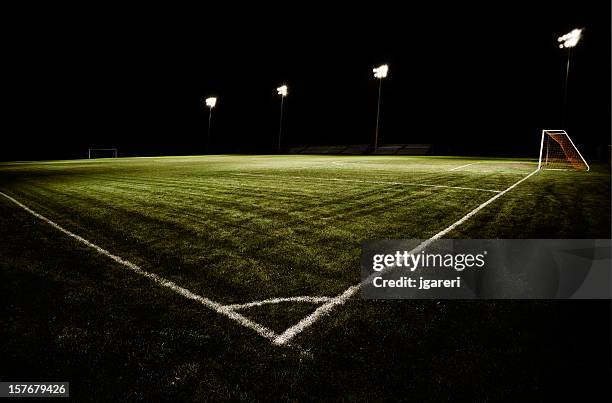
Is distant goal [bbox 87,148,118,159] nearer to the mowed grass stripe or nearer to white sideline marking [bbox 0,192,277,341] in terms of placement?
the mowed grass stripe

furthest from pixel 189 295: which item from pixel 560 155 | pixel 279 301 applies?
pixel 560 155

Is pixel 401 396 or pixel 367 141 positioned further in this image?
pixel 367 141

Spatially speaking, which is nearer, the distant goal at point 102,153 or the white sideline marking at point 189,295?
Result: the white sideline marking at point 189,295

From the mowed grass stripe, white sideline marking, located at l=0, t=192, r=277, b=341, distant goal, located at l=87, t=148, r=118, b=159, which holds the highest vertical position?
distant goal, located at l=87, t=148, r=118, b=159

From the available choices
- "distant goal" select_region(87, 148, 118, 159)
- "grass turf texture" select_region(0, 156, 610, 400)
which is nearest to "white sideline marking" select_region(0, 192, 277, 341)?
"grass turf texture" select_region(0, 156, 610, 400)

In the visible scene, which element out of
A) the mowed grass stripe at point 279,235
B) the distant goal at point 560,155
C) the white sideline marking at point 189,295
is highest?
the distant goal at point 560,155

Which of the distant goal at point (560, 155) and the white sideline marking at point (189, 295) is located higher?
the distant goal at point (560, 155)

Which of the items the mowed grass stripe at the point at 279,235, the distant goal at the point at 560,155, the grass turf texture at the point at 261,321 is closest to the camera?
the grass turf texture at the point at 261,321

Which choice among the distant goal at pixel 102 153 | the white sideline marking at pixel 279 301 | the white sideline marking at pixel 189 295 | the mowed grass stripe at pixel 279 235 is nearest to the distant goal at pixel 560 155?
the mowed grass stripe at pixel 279 235

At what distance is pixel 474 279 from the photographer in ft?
12.9

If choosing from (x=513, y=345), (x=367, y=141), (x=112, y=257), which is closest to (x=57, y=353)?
(x=112, y=257)

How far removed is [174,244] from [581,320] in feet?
15.5

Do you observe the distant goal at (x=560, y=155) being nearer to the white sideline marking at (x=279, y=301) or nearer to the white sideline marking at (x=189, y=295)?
the white sideline marking at (x=279, y=301)

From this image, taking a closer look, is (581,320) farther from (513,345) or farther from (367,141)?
(367,141)
